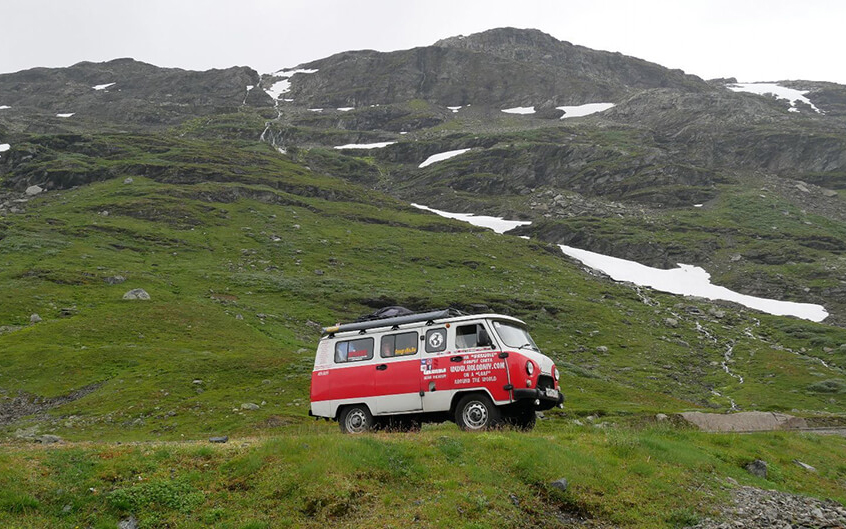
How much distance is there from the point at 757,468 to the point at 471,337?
8.78 metres

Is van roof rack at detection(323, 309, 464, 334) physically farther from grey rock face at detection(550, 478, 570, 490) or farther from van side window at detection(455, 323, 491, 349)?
grey rock face at detection(550, 478, 570, 490)

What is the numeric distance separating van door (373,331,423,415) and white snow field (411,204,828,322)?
71519mm

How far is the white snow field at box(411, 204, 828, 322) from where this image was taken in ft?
246

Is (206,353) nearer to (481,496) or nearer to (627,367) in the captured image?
(481,496)

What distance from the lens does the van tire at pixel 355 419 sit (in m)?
18.4

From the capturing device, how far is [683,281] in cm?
8725

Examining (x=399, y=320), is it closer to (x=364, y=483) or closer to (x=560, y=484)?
(x=364, y=483)

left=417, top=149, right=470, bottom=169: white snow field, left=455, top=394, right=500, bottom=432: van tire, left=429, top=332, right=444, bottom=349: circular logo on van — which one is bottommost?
left=455, top=394, right=500, bottom=432: van tire

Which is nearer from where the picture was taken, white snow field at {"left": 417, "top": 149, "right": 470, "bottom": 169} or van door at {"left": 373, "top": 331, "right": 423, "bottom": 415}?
van door at {"left": 373, "top": 331, "right": 423, "bottom": 415}

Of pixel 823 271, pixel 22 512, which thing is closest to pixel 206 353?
pixel 22 512

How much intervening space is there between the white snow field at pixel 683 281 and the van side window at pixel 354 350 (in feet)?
236

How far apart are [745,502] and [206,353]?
32.0 meters

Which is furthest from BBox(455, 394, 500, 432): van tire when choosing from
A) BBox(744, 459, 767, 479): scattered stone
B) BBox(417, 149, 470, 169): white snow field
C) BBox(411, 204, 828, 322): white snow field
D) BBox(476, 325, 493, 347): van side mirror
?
BBox(417, 149, 470, 169): white snow field

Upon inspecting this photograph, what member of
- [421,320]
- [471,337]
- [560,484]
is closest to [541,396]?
[471,337]
